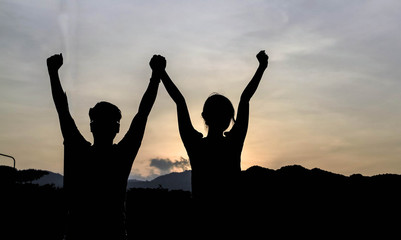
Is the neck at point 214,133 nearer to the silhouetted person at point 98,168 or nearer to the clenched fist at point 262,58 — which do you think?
the silhouetted person at point 98,168

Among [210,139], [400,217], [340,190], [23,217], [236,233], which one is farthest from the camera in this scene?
[23,217]

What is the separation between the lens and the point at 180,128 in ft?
12.1

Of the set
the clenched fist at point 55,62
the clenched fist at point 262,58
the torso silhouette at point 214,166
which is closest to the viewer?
the torso silhouette at point 214,166

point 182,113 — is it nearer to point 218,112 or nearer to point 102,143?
point 218,112

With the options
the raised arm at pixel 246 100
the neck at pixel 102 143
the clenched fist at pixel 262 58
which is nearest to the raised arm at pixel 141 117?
the neck at pixel 102 143

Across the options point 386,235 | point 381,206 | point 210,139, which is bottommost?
point 386,235

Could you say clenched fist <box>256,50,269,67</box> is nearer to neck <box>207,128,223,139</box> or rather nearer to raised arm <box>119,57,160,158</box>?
neck <box>207,128,223,139</box>

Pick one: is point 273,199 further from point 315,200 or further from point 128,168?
point 128,168

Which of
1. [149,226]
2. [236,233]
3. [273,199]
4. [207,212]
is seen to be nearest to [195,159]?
[207,212]

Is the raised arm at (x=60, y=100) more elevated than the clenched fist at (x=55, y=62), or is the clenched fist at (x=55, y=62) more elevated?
the clenched fist at (x=55, y=62)

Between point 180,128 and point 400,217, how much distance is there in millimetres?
9690

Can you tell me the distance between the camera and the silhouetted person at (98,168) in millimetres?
3398

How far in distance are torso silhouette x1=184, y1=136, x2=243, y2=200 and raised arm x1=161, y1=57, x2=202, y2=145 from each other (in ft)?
0.17

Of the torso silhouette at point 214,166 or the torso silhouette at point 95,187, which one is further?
the torso silhouette at point 214,166
